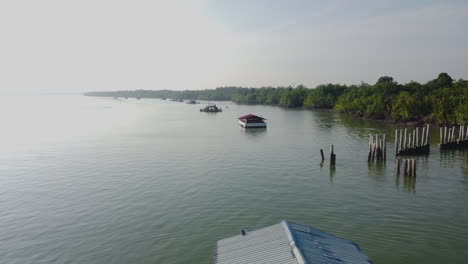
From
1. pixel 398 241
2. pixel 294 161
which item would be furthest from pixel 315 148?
pixel 398 241

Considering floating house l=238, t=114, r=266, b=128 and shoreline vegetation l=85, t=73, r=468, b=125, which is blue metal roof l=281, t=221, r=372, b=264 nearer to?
shoreline vegetation l=85, t=73, r=468, b=125

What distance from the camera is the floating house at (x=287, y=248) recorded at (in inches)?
452

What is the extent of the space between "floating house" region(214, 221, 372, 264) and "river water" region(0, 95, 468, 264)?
4.29 m

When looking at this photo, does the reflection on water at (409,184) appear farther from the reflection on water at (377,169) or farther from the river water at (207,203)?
the reflection on water at (377,169)

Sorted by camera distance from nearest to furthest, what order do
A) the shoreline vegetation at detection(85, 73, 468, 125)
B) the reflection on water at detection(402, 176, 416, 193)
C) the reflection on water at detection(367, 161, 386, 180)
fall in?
the reflection on water at detection(402, 176, 416, 193) < the reflection on water at detection(367, 161, 386, 180) < the shoreline vegetation at detection(85, 73, 468, 125)

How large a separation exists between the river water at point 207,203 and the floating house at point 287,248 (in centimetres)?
429

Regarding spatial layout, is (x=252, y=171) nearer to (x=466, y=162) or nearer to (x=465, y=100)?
(x=466, y=162)

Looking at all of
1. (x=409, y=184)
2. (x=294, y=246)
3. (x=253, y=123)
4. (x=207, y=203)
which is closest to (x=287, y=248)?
(x=294, y=246)

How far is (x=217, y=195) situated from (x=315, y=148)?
90.1ft

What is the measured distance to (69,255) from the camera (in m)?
17.8

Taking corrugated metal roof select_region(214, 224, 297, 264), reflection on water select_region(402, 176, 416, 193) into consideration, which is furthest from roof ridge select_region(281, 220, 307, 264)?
reflection on water select_region(402, 176, 416, 193)

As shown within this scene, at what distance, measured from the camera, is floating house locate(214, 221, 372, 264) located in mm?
11477

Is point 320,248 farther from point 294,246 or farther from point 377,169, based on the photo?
point 377,169

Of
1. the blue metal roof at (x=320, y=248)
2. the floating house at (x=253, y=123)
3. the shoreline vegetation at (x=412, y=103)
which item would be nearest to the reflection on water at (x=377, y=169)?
the blue metal roof at (x=320, y=248)
